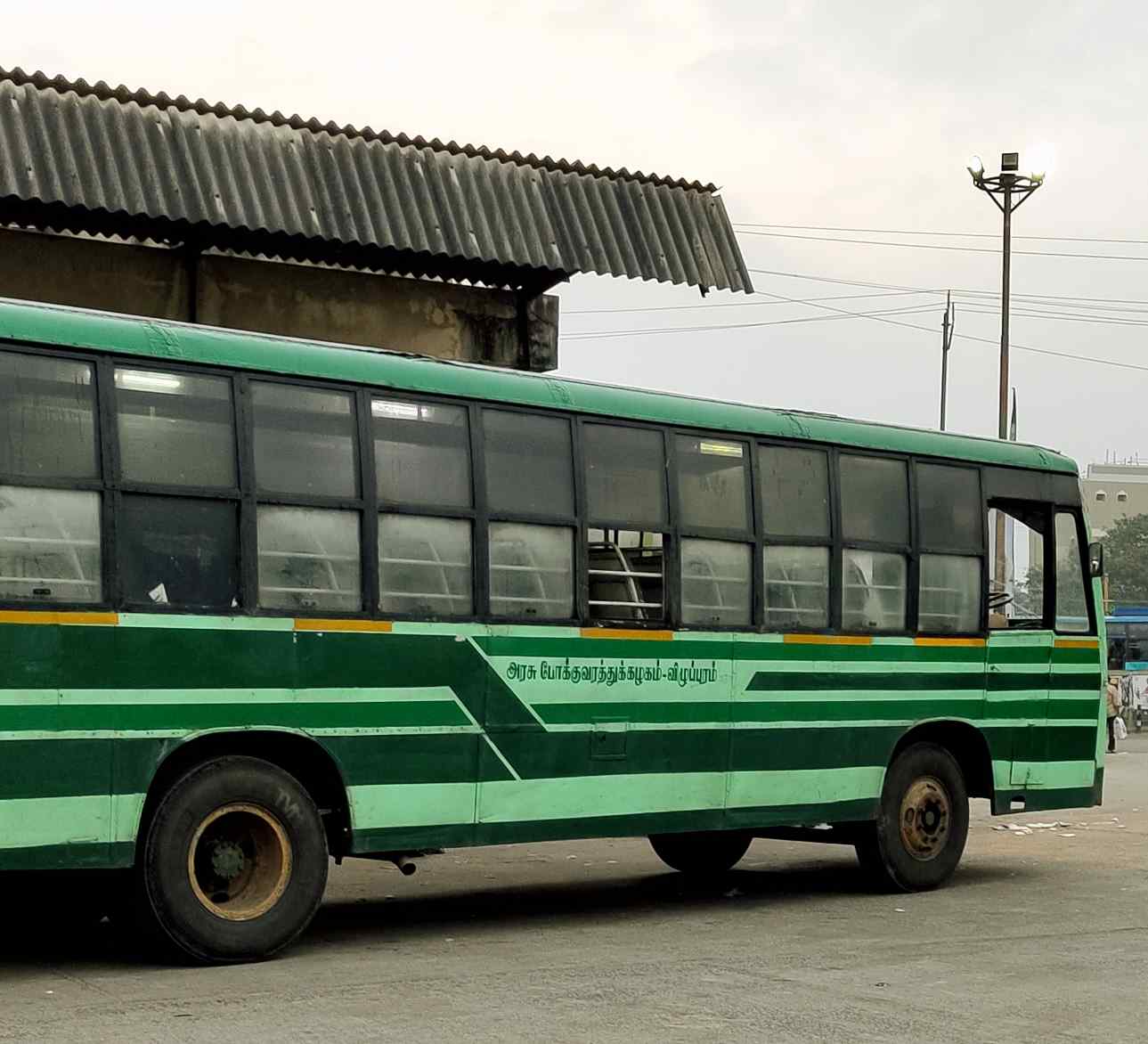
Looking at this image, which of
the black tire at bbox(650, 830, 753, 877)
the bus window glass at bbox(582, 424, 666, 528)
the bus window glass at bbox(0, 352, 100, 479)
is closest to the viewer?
the bus window glass at bbox(0, 352, 100, 479)

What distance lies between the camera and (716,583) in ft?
37.8

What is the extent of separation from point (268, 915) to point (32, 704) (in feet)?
5.57

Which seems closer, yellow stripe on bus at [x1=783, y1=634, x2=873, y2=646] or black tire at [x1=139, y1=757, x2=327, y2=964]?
black tire at [x1=139, y1=757, x2=327, y2=964]

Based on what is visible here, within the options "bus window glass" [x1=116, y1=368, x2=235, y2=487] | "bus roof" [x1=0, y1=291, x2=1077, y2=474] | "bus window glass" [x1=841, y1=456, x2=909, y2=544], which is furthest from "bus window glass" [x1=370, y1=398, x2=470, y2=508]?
"bus window glass" [x1=841, y1=456, x2=909, y2=544]

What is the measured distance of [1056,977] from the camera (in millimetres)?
9055

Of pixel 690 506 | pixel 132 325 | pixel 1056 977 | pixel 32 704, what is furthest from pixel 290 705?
pixel 1056 977

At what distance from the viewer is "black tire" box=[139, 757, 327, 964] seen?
8891mm

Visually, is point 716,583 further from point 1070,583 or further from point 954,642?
point 1070,583

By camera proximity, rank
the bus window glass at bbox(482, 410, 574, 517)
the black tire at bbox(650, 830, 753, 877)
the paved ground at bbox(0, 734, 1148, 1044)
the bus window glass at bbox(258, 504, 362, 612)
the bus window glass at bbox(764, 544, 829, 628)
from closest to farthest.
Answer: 1. the paved ground at bbox(0, 734, 1148, 1044)
2. the bus window glass at bbox(258, 504, 362, 612)
3. the bus window glass at bbox(482, 410, 574, 517)
4. the bus window glass at bbox(764, 544, 829, 628)
5. the black tire at bbox(650, 830, 753, 877)

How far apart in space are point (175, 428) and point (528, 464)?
221cm

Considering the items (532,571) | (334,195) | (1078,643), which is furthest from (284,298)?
(1078,643)

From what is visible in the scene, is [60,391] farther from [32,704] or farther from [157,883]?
[157,883]

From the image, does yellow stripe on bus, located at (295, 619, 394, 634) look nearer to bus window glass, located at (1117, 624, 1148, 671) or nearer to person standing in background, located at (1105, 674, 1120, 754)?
person standing in background, located at (1105, 674, 1120, 754)

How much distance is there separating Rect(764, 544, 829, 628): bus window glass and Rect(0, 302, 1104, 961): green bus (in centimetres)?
2
